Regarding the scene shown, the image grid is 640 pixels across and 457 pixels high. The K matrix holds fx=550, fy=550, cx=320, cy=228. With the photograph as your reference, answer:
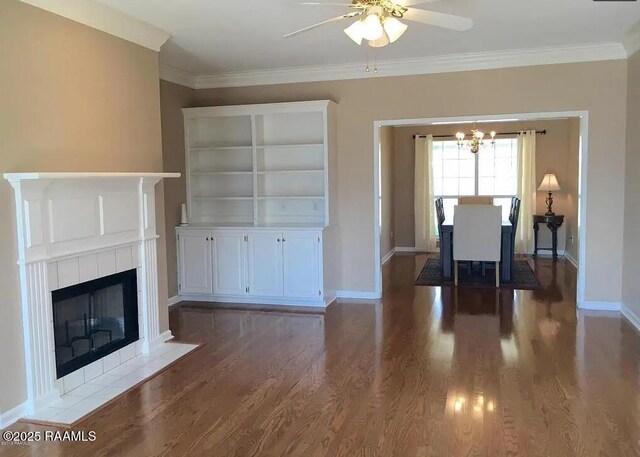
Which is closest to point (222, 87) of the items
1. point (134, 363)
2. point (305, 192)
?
point (305, 192)

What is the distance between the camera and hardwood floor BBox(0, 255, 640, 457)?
9.41 ft

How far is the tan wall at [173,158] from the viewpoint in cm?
597

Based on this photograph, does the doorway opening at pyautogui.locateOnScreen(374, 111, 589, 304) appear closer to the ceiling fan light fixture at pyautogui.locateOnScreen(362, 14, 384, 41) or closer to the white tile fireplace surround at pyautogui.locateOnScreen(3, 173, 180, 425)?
the white tile fireplace surround at pyautogui.locateOnScreen(3, 173, 180, 425)

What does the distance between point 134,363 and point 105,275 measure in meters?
0.74

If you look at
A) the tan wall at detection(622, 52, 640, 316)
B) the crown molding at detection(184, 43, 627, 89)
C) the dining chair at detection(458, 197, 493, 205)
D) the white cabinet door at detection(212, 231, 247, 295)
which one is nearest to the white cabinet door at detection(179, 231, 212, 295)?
the white cabinet door at detection(212, 231, 247, 295)

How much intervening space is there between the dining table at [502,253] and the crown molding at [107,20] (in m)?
4.35

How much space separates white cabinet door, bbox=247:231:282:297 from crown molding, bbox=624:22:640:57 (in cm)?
372

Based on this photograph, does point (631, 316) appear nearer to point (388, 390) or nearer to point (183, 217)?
point (388, 390)

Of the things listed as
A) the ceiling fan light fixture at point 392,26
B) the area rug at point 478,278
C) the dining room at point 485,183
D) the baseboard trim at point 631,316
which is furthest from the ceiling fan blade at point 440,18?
the dining room at point 485,183

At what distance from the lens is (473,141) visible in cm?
865

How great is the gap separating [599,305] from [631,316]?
49 cm

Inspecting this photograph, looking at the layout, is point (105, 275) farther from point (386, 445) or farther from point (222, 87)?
point (222, 87)

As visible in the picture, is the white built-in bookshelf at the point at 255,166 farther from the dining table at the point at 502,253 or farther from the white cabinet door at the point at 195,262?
the dining table at the point at 502,253

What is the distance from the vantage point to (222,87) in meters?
6.40
